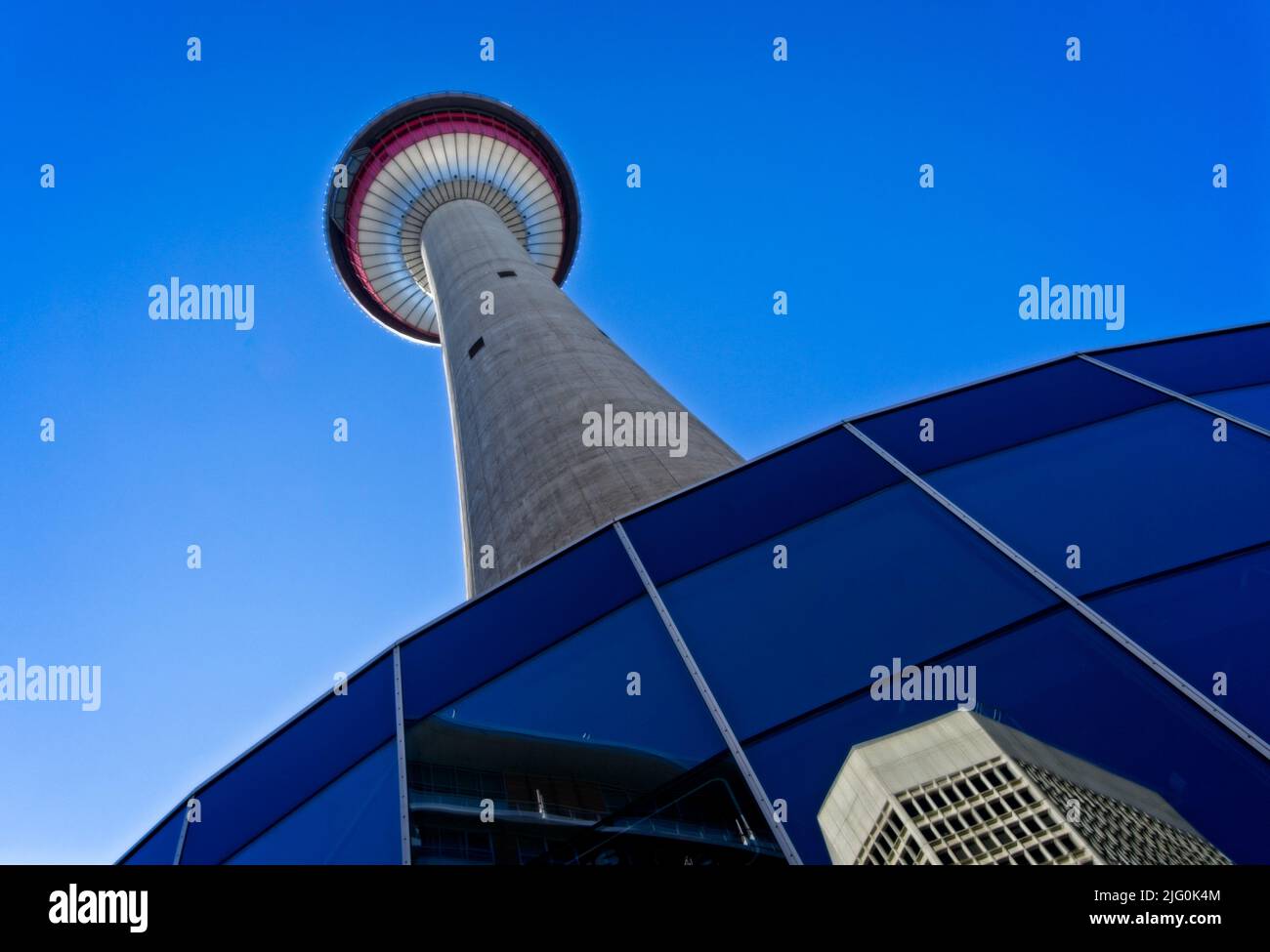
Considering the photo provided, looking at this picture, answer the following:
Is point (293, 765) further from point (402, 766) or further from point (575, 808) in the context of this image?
point (575, 808)

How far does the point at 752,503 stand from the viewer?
1036 centimetres

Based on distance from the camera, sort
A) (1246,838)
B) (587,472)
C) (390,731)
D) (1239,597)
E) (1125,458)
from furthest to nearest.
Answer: (587,472)
(1125,458)
(390,731)
(1239,597)
(1246,838)

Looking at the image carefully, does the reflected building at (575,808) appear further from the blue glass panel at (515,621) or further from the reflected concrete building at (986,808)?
the blue glass panel at (515,621)

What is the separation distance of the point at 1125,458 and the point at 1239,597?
9.13ft

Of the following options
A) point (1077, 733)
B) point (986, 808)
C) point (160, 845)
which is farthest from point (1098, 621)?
point (160, 845)

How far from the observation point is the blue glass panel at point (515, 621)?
948cm

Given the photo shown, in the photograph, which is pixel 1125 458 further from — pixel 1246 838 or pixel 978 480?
pixel 1246 838

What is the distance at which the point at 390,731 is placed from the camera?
8.98 m

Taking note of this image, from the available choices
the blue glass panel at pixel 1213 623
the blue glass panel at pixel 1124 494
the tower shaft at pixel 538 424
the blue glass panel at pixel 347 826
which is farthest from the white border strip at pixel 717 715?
the tower shaft at pixel 538 424

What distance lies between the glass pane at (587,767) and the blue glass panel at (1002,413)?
12.0 feet

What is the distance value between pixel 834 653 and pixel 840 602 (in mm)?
788

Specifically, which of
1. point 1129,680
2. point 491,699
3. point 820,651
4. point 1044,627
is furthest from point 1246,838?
point 491,699
